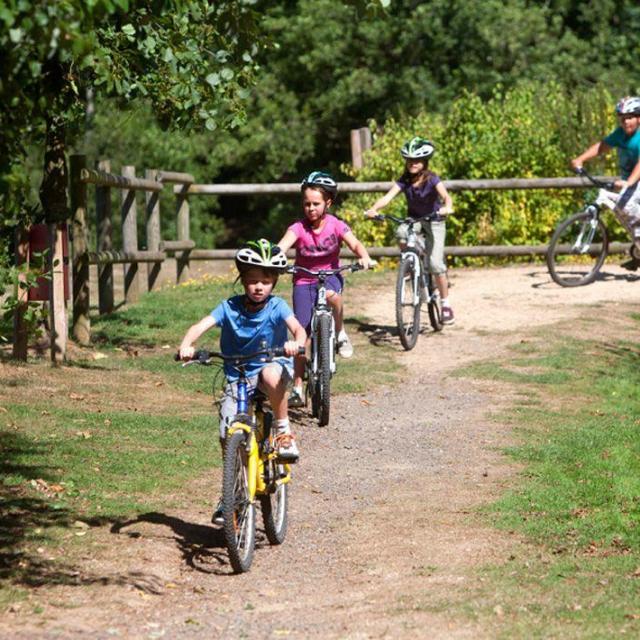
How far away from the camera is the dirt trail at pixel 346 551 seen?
691 centimetres

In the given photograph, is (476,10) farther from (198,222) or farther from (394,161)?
(394,161)

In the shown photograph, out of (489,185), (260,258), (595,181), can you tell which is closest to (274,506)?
(260,258)

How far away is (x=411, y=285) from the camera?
14.8 m

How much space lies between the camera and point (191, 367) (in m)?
13.9

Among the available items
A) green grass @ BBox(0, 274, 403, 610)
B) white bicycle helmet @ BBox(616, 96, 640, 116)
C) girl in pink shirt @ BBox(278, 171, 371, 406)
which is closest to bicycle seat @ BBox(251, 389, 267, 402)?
green grass @ BBox(0, 274, 403, 610)

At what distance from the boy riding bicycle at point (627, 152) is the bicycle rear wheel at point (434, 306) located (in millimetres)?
2654

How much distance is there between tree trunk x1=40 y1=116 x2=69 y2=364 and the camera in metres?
12.8

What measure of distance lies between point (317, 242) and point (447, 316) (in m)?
4.57

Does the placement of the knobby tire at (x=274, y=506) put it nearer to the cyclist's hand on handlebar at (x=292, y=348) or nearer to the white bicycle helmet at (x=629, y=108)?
the cyclist's hand on handlebar at (x=292, y=348)

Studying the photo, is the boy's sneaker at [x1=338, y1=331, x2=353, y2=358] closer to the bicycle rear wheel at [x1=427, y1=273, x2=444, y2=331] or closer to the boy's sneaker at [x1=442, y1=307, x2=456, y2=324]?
the bicycle rear wheel at [x1=427, y1=273, x2=444, y2=331]

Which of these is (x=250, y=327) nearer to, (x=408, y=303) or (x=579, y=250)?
(x=408, y=303)

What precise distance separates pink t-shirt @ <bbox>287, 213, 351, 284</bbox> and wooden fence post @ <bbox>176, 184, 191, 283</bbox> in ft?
29.6

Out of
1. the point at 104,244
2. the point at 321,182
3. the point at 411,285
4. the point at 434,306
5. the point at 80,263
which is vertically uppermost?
the point at 321,182

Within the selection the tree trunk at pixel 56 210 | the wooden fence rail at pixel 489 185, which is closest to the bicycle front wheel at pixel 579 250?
the wooden fence rail at pixel 489 185
